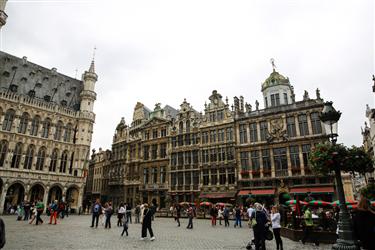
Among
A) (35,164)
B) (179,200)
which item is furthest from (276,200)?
(35,164)

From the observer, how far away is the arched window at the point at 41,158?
3819 cm

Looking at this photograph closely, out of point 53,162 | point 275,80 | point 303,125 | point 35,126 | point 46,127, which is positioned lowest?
point 53,162

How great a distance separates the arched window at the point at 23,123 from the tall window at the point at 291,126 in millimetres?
38712

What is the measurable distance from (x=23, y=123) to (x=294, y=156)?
39.7 metres

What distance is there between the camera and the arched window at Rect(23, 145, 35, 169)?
36.9 m

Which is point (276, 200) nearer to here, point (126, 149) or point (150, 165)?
point (150, 165)

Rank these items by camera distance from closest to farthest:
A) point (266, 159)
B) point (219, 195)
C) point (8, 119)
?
1. point (266, 159)
2. point (219, 195)
3. point (8, 119)

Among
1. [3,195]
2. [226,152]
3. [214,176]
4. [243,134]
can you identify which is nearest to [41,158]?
[3,195]

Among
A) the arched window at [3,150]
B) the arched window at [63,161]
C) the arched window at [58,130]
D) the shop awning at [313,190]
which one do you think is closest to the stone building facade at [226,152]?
the shop awning at [313,190]

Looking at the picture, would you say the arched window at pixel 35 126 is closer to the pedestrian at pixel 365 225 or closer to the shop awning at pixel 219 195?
the shop awning at pixel 219 195

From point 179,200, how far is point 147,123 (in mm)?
15299

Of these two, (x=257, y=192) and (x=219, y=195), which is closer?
(x=257, y=192)

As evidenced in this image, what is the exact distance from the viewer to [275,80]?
34656 mm

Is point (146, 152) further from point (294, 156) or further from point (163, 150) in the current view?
point (294, 156)
